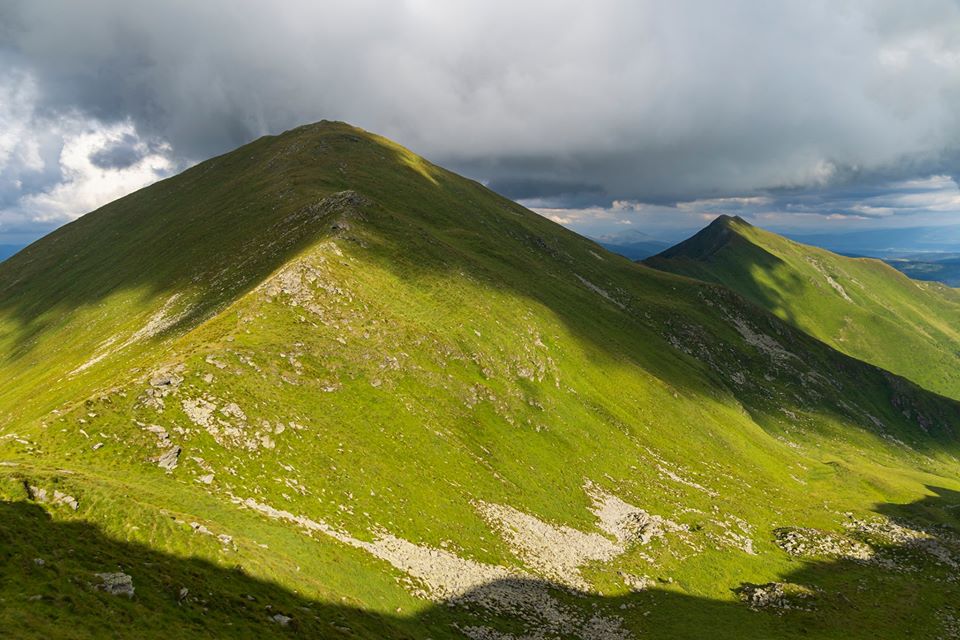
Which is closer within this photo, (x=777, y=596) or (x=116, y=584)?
(x=116, y=584)

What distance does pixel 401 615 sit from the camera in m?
38.0

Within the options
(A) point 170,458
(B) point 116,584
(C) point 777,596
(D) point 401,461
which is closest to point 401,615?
(B) point 116,584

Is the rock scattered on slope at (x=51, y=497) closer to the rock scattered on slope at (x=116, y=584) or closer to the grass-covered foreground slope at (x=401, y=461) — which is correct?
the grass-covered foreground slope at (x=401, y=461)

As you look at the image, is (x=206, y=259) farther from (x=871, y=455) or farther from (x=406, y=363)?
(x=871, y=455)

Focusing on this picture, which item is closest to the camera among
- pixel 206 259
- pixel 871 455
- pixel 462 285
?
pixel 462 285

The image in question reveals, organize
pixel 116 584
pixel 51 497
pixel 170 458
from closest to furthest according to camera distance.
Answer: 1. pixel 116 584
2. pixel 51 497
3. pixel 170 458

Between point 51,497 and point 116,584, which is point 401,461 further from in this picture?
point 116,584

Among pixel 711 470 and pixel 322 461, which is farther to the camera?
pixel 711 470

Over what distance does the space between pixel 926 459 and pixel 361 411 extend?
199m

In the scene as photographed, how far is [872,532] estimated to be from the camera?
81.1m

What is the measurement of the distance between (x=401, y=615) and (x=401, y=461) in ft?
72.0

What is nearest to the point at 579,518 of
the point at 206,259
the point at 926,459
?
the point at 206,259

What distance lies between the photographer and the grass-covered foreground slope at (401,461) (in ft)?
106

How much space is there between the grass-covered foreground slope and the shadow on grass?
0.22m
